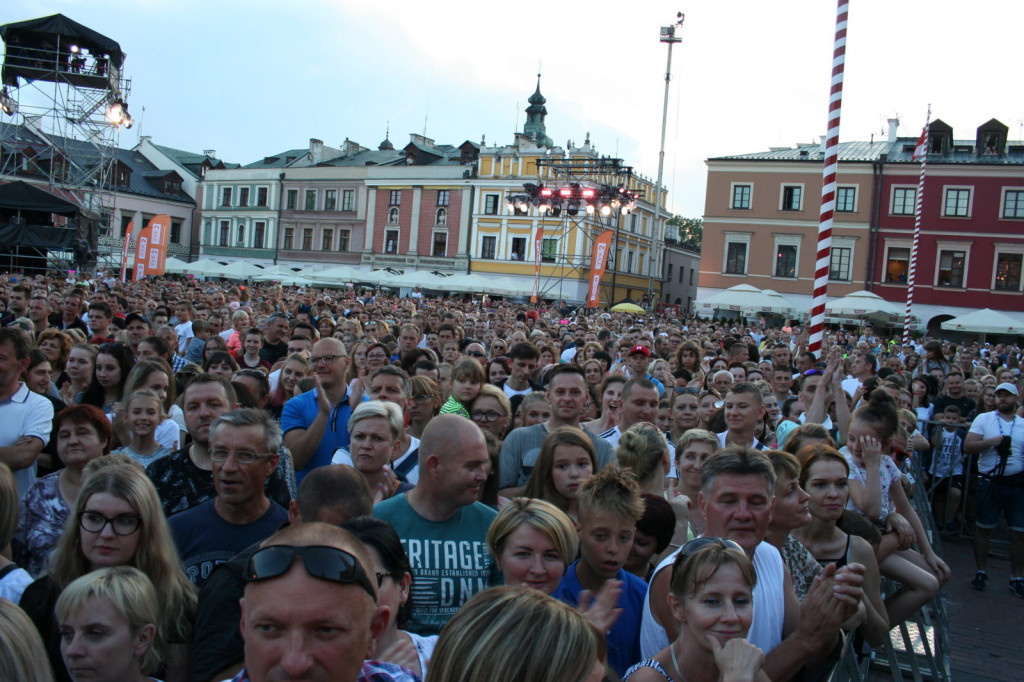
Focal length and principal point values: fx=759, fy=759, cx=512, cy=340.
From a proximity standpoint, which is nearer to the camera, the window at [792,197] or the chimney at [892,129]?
the window at [792,197]

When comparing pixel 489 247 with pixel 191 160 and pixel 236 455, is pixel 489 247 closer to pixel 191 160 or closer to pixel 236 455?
pixel 191 160

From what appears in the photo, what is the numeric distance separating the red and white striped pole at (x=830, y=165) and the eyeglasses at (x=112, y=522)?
5934 mm

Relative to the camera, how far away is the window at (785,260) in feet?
143

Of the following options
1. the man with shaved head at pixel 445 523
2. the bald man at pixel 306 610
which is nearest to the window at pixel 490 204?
the man with shaved head at pixel 445 523

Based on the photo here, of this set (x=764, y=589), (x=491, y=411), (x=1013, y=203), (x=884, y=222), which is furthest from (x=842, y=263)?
(x=764, y=589)

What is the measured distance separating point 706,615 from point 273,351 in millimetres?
7521

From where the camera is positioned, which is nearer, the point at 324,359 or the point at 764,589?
the point at 764,589

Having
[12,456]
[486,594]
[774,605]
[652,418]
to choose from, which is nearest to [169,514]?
[12,456]

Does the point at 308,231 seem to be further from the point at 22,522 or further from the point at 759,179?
the point at 22,522

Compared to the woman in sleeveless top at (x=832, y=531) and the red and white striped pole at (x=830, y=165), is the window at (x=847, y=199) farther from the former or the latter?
the woman in sleeveless top at (x=832, y=531)

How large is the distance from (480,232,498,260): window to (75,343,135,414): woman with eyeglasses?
153 ft

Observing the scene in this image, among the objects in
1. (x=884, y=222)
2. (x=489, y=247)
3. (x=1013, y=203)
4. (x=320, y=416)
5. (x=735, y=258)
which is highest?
(x=1013, y=203)

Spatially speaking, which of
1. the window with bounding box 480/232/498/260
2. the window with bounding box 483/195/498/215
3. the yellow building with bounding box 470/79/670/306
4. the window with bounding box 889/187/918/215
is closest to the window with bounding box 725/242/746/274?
the yellow building with bounding box 470/79/670/306

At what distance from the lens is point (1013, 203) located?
128 feet
